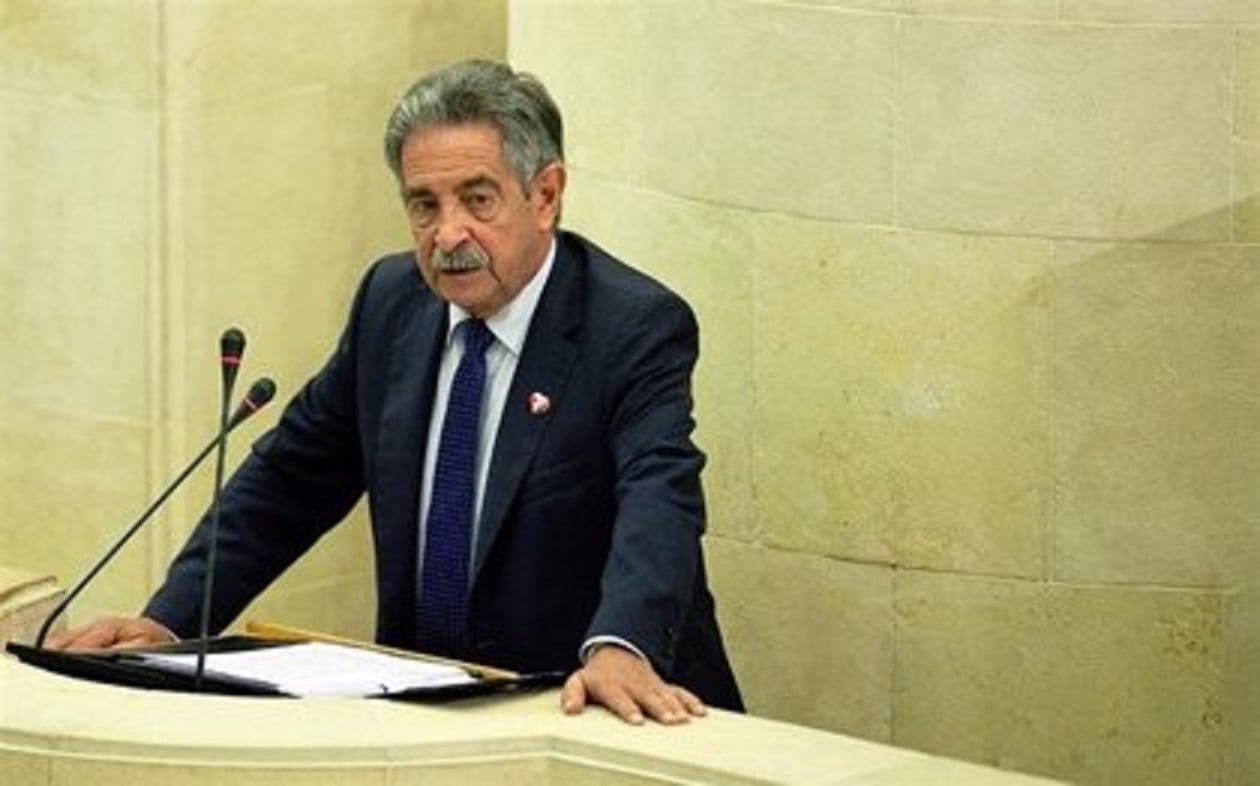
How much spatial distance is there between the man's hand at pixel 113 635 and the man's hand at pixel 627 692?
0.95m

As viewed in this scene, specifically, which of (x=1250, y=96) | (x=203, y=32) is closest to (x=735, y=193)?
(x=1250, y=96)

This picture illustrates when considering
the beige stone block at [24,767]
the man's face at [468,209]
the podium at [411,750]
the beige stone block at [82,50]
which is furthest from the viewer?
the beige stone block at [82,50]

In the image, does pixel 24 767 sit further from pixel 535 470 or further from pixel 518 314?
pixel 518 314

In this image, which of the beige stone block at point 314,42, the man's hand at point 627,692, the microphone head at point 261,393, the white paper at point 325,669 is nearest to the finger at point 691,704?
the man's hand at point 627,692

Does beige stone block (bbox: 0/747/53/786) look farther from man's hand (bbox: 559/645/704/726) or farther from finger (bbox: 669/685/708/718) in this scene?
finger (bbox: 669/685/708/718)

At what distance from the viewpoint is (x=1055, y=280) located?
31.3ft

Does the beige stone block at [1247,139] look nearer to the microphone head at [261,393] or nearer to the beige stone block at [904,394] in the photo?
the beige stone block at [904,394]

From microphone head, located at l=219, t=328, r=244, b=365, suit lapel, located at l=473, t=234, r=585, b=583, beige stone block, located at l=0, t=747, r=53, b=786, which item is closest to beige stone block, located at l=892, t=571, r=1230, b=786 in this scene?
suit lapel, located at l=473, t=234, r=585, b=583

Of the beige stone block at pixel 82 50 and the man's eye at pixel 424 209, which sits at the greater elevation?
the beige stone block at pixel 82 50

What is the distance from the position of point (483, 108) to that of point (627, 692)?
1.20 meters

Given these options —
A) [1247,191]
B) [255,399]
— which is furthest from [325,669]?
[1247,191]

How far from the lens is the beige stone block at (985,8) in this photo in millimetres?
9422

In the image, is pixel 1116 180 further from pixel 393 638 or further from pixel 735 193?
pixel 393 638

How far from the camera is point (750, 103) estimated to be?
32.0 feet
